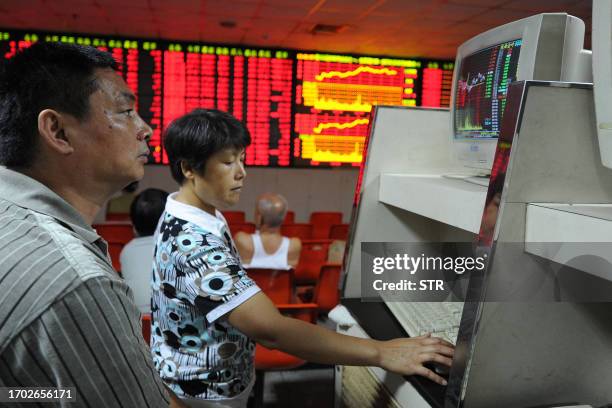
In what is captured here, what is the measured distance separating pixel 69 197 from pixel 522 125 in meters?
0.75

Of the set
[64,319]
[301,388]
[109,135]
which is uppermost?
[109,135]

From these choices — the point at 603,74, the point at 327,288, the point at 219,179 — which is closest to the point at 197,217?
the point at 219,179

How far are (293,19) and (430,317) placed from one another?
385 centimetres

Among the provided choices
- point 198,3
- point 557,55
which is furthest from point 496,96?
point 198,3

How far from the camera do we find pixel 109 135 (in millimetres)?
882

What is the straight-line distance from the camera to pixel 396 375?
1111 mm

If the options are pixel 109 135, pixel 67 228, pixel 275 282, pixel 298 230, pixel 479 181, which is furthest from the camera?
pixel 298 230

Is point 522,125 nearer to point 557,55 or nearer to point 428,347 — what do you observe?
point 557,55

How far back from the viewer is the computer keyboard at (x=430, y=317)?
1.16 m

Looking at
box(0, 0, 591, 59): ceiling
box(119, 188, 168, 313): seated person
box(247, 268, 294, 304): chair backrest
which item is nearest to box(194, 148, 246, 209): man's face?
box(119, 188, 168, 313): seated person

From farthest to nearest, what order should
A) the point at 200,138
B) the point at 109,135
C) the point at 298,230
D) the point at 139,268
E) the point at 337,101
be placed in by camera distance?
the point at 337,101 → the point at 298,230 → the point at 139,268 → the point at 200,138 → the point at 109,135

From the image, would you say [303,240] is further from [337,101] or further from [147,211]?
[337,101]

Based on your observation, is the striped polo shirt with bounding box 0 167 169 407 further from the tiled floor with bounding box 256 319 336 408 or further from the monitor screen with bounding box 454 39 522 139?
the tiled floor with bounding box 256 319 336 408

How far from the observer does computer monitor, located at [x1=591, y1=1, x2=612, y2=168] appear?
29.8 inches
